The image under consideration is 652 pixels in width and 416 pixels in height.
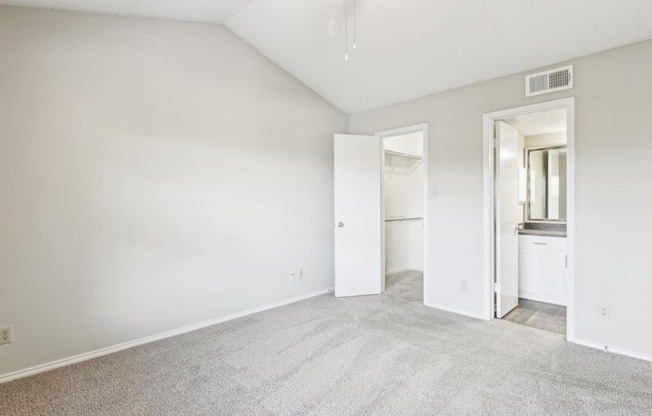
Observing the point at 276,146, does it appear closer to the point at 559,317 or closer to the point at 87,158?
the point at 87,158

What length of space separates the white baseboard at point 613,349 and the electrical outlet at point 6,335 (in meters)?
4.28

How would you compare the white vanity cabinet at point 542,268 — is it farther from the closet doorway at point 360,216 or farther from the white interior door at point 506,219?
the closet doorway at point 360,216

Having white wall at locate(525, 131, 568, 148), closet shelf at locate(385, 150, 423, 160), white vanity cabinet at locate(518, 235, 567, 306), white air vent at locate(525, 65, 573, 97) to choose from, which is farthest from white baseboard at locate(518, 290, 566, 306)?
closet shelf at locate(385, 150, 423, 160)

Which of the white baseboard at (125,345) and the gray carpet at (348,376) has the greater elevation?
the white baseboard at (125,345)

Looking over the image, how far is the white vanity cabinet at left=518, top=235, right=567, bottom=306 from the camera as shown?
3682 millimetres

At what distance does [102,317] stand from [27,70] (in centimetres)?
189

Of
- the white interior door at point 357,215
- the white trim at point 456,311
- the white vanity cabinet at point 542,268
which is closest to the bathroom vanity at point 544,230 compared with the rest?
the white vanity cabinet at point 542,268

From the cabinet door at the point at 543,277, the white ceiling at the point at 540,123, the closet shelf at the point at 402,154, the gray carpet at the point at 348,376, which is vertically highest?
the white ceiling at the point at 540,123

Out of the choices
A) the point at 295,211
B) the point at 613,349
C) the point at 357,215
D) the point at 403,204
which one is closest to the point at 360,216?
the point at 357,215

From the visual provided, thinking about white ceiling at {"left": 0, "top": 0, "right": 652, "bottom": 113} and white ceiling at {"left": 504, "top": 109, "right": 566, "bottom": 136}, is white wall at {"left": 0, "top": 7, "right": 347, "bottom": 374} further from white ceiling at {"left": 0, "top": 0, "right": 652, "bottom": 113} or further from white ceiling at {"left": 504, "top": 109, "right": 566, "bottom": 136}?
white ceiling at {"left": 504, "top": 109, "right": 566, "bottom": 136}

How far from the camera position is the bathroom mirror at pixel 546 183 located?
409 centimetres

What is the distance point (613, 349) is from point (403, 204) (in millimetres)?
3422

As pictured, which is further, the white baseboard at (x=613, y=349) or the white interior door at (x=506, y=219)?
the white interior door at (x=506, y=219)

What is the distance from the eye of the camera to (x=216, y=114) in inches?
126
